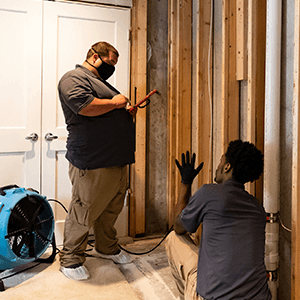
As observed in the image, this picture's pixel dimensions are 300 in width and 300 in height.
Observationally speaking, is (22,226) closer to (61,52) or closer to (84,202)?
(84,202)

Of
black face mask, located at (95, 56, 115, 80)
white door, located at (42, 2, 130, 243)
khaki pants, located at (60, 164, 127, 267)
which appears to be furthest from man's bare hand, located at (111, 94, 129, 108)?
white door, located at (42, 2, 130, 243)

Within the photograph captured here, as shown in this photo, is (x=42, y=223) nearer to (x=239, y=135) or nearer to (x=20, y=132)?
(x=20, y=132)

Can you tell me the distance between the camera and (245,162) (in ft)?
4.69

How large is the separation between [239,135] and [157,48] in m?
1.28

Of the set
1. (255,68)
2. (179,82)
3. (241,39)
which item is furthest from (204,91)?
(255,68)

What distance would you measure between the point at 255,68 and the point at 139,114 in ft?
4.24

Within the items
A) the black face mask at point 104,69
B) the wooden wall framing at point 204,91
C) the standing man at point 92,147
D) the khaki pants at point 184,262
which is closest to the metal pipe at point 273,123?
the khaki pants at point 184,262

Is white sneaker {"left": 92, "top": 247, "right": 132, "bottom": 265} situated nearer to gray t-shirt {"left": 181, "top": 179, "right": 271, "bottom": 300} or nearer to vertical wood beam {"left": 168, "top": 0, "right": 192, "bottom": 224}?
vertical wood beam {"left": 168, "top": 0, "right": 192, "bottom": 224}

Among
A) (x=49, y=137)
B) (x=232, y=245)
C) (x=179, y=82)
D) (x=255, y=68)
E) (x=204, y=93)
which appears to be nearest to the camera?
(x=232, y=245)

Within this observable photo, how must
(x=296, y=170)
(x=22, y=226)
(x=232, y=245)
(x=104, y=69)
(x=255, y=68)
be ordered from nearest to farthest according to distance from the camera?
1. (x=232, y=245)
2. (x=296, y=170)
3. (x=255, y=68)
4. (x=22, y=226)
5. (x=104, y=69)

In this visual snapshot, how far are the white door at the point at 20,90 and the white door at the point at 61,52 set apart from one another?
0.06m

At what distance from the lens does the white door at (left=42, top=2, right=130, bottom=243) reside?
2.70 metres

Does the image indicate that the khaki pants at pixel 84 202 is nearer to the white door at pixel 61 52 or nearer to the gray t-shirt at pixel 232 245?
the white door at pixel 61 52

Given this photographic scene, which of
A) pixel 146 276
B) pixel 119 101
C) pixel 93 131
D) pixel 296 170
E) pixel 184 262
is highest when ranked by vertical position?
pixel 119 101
